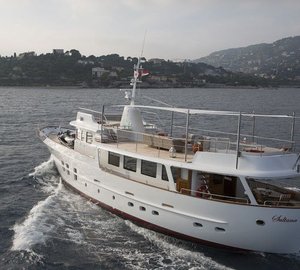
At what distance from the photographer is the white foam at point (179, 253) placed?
48.4 feet

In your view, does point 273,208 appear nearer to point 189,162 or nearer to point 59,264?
point 189,162

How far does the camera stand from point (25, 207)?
64.8 ft

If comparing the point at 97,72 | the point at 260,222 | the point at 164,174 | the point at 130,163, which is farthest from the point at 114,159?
the point at 97,72

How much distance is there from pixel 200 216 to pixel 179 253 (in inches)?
59.8

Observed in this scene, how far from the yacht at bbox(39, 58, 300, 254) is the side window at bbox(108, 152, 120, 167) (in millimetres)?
44

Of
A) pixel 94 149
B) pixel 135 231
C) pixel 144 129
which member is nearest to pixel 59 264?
pixel 135 231

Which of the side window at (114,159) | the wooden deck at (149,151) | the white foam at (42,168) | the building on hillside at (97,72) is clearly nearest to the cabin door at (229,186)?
the wooden deck at (149,151)

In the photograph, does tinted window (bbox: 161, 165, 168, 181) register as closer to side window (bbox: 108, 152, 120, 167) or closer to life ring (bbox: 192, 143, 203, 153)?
life ring (bbox: 192, 143, 203, 153)

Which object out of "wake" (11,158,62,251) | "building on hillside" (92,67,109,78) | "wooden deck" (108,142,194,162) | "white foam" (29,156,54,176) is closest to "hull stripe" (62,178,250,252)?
"wake" (11,158,62,251)

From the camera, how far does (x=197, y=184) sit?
1612 centimetres

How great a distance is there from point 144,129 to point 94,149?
2.49 m

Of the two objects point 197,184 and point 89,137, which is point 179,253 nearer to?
point 197,184

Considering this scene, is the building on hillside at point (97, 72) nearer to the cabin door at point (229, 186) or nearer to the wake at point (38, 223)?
the wake at point (38, 223)

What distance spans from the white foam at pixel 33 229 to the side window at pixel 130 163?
12.5ft
